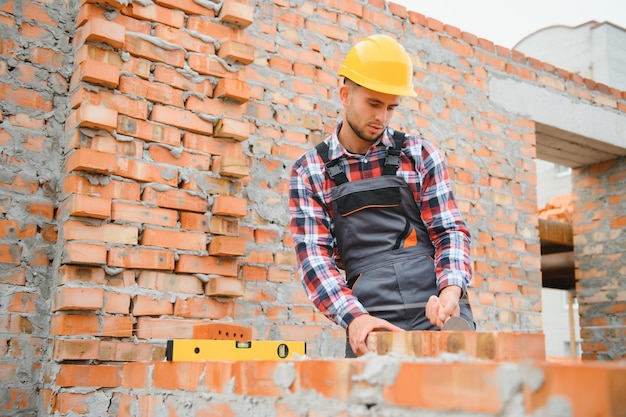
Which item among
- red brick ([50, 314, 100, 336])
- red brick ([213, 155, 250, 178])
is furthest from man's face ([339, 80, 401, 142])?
red brick ([50, 314, 100, 336])

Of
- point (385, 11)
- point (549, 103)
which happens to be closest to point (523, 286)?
point (549, 103)

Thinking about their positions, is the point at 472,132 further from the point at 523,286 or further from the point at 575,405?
the point at 575,405

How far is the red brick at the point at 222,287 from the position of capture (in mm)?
2842

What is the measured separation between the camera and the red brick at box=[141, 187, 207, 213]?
9.05 ft

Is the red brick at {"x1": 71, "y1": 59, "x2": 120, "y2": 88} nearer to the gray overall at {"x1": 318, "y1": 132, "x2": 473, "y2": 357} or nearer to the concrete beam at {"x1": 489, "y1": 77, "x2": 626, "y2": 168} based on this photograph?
the gray overall at {"x1": 318, "y1": 132, "x2": 473, "y2": 357}

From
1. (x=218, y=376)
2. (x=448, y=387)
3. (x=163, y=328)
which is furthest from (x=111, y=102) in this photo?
(x=448, y=387)

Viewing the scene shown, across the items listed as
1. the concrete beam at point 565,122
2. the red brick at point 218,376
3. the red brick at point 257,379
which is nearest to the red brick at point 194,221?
the red brick at point 218,376

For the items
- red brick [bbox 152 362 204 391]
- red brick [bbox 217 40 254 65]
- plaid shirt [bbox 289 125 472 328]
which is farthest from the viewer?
red brick [bbox 217 40 254 65]

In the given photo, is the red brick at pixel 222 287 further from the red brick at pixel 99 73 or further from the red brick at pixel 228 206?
the red brick at pixel 99 73

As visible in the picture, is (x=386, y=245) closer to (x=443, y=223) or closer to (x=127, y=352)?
(x=443, y=223)

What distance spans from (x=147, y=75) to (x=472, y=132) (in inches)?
106

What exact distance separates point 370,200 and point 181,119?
41.9 inches

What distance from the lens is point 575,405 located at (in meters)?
0.87

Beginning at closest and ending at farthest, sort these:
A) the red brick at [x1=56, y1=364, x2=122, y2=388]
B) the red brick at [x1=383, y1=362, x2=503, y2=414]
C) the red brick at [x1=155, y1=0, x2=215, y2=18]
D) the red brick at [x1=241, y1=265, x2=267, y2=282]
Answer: the red brick at [x1=383, y1=362, x2=503, y2=414] < the red brick at [x1=56, y1=364, x2=122, y2=388] < the red brick at [x1=155, y1=0, x2=215, y2=18] < the red brick at [x1=241, y1=265, x2=267, y2=282]
